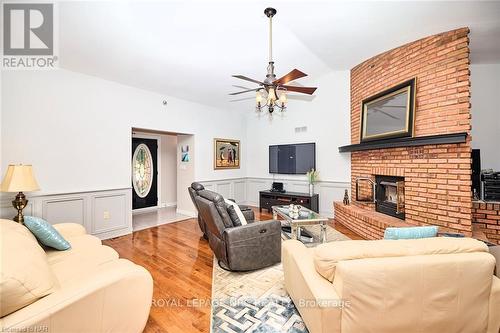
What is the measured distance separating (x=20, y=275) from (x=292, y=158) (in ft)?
17.0

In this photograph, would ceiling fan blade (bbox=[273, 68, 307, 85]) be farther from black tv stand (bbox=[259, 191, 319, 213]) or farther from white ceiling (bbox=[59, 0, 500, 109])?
black tv stand (bbox=[259, 191, 319, 213])

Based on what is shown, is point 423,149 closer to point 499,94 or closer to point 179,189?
point 499,94

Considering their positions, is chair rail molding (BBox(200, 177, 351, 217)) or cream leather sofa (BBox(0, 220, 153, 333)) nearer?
cream leather sofa (BBox(0, 220, 153, 333))

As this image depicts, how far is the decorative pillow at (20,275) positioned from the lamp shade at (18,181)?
163 centimetres

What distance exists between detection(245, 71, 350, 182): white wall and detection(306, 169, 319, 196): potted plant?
0.13 m

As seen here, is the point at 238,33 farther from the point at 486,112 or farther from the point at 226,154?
the point at 486,112

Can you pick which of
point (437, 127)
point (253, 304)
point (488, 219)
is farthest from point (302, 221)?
point (488, 219)

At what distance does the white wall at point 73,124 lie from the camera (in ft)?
10.5

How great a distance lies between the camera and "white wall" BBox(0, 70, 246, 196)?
10.5ft

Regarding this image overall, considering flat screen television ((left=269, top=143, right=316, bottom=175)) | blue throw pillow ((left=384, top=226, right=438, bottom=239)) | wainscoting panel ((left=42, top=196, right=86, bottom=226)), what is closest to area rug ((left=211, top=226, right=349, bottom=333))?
blue throw pillow ((left=384, top=226, right=438, bottom=239))

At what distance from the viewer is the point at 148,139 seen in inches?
259

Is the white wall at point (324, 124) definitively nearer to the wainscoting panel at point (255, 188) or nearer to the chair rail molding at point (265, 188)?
the chair rail molding at point (265, 188)

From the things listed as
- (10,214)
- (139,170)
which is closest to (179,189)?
(139,170)

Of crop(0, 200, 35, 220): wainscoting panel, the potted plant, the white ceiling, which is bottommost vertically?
crop(0, 200, 35, 220): wainscoting panel
